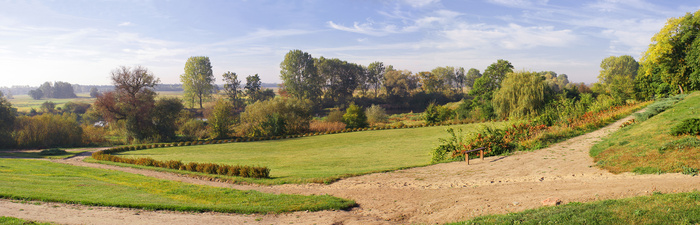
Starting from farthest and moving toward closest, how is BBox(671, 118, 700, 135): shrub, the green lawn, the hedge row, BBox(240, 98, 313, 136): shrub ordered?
1. BBox(240, 98, 313, 136): shrub
2. the green lawn
3. the hedge row
4. BBox(671, 118, 700, 135): shrub

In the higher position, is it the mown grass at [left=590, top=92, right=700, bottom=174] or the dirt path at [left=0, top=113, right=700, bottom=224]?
the mown grass at [left=590, top=92, right=700, bottom=174]

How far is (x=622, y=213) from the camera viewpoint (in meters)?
5.50

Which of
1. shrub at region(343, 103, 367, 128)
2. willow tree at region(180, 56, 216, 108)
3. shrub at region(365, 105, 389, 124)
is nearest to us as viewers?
shrub at region(343, 103, 367, 128)

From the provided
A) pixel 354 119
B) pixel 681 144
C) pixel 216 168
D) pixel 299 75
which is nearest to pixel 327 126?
pixel 354 119

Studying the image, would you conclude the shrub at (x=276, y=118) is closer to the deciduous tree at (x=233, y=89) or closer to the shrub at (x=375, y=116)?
the shrub at (x=375, y=116)

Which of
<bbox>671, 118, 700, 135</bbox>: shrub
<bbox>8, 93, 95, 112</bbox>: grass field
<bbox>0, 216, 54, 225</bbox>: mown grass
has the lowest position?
<bbox>0, 216, 54, 225</bbox>: mown grass

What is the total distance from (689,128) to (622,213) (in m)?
8.08

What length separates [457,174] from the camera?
1201cm

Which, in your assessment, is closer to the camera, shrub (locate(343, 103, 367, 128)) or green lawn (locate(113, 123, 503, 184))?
green lawn (locate(113, 123, 503, 184))

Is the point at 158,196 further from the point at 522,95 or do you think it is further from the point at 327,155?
the point at 522,95

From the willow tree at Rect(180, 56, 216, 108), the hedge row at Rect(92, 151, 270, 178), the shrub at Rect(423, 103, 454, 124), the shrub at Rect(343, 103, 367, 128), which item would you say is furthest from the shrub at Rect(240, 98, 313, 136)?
the willow tree at Rect(180, 56, 216, 108)

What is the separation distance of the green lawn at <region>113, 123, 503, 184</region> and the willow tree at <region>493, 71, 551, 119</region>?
867 cm

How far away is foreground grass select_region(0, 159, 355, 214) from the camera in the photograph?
29.9ft

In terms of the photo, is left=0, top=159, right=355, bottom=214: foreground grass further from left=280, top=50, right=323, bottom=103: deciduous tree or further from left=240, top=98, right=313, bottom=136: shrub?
left=280, top=50, right=323, bottom=103: deciduous tree
